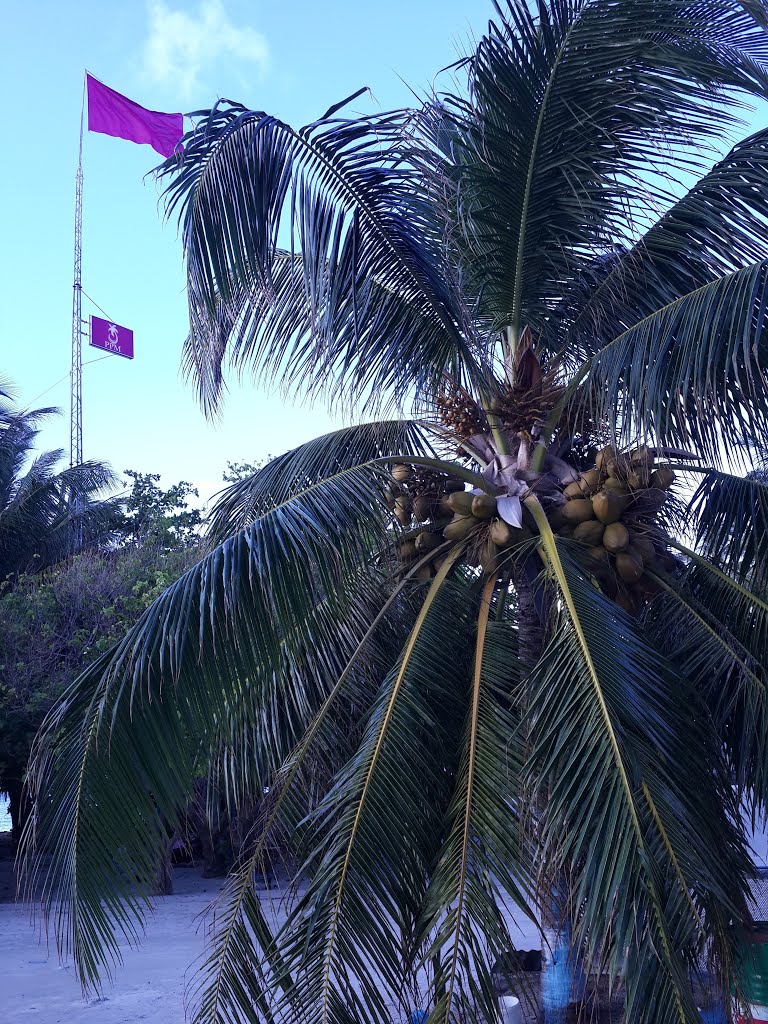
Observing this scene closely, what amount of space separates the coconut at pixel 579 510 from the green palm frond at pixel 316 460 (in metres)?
1.64

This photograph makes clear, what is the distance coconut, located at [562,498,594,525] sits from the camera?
17.0 feet

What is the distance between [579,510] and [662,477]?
481 millimetres

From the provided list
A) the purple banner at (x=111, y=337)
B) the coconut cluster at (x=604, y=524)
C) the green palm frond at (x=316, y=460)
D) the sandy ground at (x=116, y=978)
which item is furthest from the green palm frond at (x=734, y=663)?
the purple banner at (x=111, y=337)

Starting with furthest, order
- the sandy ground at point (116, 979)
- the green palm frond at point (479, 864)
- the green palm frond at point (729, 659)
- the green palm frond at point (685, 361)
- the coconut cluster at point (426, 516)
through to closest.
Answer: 1. the sandy ground at point (116, 979)
2. the coconut cluster at point (426, 516)
3. the green palm frond at point (729, 659)
4. the green palm frond at point (685, 361)
5. the green palm frond at point (479, 864)

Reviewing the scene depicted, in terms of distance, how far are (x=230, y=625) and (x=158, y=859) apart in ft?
3.65

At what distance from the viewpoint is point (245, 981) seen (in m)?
4.60

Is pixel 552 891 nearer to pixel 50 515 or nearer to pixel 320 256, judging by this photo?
pixel 320 256

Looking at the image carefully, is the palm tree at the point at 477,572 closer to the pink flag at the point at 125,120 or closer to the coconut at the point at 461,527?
A: the coconut at the point at 461,527

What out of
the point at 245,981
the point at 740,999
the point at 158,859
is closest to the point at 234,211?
the point at 158,859

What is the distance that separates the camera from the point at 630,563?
5.18 m

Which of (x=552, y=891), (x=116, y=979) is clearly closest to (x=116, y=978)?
(x=116, y=979)

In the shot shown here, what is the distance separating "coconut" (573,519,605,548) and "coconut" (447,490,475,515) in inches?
22.7

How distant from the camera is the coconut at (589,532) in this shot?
517 cm

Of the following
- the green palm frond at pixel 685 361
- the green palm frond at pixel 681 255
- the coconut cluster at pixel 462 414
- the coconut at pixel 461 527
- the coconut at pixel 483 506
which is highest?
the green palm frond at pixel 681 255
